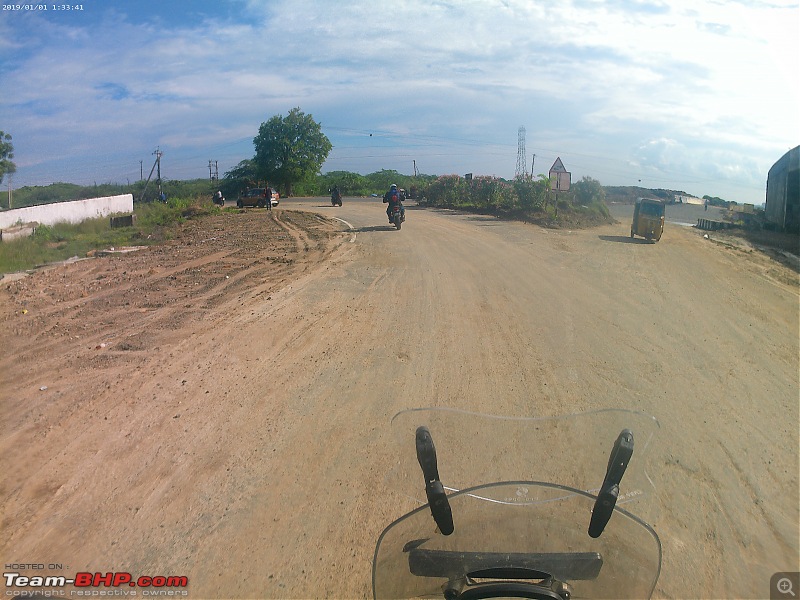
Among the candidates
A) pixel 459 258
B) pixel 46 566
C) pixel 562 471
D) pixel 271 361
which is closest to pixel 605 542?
pixel 562 471

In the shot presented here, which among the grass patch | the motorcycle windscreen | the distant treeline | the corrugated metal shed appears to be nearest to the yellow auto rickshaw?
the corrugated metal shed

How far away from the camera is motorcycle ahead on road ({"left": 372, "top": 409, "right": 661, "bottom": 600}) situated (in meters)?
2.58

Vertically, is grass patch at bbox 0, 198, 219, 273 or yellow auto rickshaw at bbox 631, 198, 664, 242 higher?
yellow auto rickshaw at bbox 631, 198, 664, 242

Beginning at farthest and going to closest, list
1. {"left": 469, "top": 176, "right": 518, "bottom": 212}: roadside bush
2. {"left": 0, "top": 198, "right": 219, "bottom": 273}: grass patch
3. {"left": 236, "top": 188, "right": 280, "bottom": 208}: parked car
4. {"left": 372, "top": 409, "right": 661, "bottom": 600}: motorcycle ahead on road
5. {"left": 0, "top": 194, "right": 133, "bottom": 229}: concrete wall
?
{"left": 236, "top": 188, "right": 280, "bottom": 208}: parked car < {"left": 469, "top": 176, "right": 518, "bottom": 212}: roadside bush < {"left": 0, "top": 194, "right": 133, "bottom": 229}: concrete wall < {"left": 0, "top": 198, "right": 219, "bottom": 273}: grass patch < {"left": 372, "top": 409, "right": 661, "bottom": 600}: motorcycle ahead on road

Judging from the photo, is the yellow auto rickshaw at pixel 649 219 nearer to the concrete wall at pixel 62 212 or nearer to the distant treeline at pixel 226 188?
the concrete wall at pixel 62 212

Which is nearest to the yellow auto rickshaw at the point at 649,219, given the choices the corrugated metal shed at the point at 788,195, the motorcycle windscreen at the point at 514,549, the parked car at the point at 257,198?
the corrugated metal shed at the point at 788,195

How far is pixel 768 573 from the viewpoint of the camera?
4.36 m

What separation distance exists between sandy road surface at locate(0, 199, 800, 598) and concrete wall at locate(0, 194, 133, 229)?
1621 centimetres

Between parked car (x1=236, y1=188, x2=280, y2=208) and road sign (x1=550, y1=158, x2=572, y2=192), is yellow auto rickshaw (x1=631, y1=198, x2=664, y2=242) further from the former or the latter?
parked car (x1=236, y1=188, x2=280, y2=208)

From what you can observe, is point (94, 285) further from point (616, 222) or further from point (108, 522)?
point (616, 222)

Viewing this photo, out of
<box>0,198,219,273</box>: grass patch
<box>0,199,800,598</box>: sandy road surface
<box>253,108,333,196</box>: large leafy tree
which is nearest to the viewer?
<box>0,199,800,598</box>: sandy road surface

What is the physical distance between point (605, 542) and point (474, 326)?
23.7 feet

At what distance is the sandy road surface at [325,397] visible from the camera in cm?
460

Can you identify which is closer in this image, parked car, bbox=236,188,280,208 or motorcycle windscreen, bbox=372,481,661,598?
motorcycle windscreen, bbox=372,481,661,598
